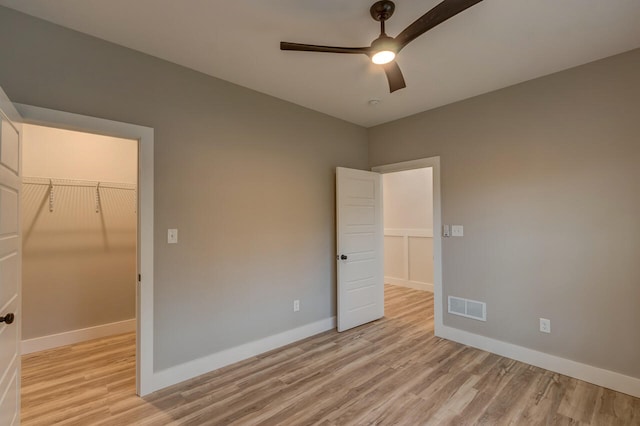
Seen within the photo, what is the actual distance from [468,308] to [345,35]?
10.0ft

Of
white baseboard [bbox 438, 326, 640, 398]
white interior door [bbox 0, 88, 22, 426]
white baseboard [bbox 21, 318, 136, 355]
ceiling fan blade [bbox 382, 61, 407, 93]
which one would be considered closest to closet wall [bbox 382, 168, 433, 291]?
white baseboard [bbox 438, 326, 640, 398]

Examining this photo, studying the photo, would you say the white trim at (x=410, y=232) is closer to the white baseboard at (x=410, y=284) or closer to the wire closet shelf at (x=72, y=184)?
the white baseboard at (x=410, y=284)

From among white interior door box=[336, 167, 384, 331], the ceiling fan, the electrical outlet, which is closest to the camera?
the ceiling fan

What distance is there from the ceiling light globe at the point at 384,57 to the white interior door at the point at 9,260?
6.74 ft

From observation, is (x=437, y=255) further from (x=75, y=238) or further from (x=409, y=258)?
(x=75, y=238)

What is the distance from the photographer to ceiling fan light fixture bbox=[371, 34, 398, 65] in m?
1.81

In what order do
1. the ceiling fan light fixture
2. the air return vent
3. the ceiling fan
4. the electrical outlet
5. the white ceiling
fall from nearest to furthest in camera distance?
the ceiling fan
the ceiling fan light fixture
the white ceiling
the electrical outlet
the air return vent

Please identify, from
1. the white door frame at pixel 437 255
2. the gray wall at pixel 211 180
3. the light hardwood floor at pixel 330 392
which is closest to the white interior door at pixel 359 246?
the gray wall at pixel 211 180

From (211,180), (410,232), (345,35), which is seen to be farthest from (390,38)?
(410,232)

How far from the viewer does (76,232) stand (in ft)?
11.6

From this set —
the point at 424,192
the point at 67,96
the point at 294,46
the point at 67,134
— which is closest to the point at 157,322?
the point at 67,96

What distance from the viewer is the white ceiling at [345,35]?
6.38 ft

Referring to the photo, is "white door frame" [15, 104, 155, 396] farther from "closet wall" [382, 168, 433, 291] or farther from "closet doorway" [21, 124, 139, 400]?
"closet wall" [382, 168, 433, 291]

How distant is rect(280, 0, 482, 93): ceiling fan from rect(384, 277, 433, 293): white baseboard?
4606mm
